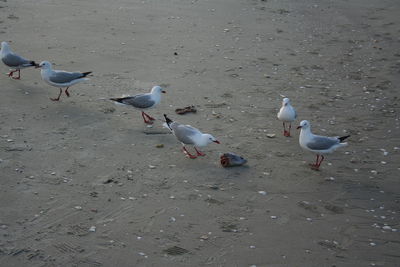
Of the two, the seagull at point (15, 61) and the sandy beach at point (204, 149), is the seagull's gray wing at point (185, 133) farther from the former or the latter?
the seagull at point (15, 61)

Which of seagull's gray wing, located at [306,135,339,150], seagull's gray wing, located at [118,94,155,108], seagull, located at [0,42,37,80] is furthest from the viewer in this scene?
seagull, located at [0,42,37,80]

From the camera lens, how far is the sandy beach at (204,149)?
5.72m

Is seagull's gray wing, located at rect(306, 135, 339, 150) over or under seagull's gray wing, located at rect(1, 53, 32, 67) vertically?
under

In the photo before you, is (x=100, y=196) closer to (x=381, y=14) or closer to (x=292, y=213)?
(x=292, y=213)

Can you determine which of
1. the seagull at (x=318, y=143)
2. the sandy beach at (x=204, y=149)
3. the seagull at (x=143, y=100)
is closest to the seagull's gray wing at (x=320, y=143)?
the seagull at (x=318, y=143)

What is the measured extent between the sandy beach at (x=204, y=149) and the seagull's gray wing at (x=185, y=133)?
0.27 meters

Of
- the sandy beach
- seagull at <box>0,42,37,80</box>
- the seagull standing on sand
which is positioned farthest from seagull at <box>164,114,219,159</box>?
seagull at <box>0,42,37,80</box>

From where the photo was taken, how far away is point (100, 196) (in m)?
6.51

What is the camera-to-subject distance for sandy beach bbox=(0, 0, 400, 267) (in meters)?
5.72

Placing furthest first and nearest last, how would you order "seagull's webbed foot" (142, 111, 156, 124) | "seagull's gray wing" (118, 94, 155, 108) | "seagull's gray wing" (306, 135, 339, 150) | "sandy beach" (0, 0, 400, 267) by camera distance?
1. "seagull's webbed foot" (142, 111, 156, 124)
2. "seagull's gray wing" (118, 94, 155, 108)
3. "seagull's gray wing" (306, 135, 339, 150)
4. "sandy beach" (0, 0, 400, 267)

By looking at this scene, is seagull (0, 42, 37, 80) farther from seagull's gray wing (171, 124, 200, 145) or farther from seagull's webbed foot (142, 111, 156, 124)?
seagull's gray wing (171, 124, 200, 145)

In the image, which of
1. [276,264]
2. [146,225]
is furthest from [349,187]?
[146,225]

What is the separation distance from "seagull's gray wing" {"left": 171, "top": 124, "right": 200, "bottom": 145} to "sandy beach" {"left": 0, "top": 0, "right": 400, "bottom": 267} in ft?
0.90

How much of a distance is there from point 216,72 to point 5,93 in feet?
14.0
